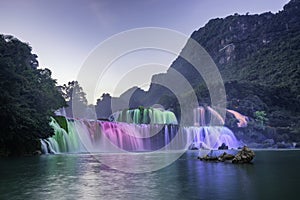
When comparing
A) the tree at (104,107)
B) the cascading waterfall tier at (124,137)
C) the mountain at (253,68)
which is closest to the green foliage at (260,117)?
the mountain at (253,68)

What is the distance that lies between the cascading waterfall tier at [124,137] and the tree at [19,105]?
1971mm

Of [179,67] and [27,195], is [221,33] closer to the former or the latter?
[179,67]

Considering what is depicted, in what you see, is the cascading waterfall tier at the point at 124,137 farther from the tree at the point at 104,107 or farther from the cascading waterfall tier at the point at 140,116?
the tree at the point at 104,107

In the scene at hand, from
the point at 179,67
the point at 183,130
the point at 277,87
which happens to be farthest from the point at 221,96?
the point at 179,67

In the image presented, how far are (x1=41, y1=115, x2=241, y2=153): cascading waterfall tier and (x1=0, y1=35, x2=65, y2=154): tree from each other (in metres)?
1.97

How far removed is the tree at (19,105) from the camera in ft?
57.7

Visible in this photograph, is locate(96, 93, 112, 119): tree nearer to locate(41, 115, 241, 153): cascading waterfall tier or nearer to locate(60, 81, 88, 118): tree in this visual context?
locate(60, 81, 88, 118): tree

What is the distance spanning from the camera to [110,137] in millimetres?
29625

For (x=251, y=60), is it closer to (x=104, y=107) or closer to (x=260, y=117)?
(x=260, y=117)

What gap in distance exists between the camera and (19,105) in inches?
722

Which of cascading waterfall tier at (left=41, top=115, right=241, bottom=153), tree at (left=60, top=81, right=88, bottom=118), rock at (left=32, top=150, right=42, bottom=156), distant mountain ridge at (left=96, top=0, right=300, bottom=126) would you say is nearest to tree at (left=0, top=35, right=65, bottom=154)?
rock at (left=32, top=150, right=42, bottom=156)

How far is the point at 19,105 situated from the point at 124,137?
14.1m

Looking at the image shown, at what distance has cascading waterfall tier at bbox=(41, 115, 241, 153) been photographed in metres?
24.2

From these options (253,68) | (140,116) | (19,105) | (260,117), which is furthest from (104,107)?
(19,105)
